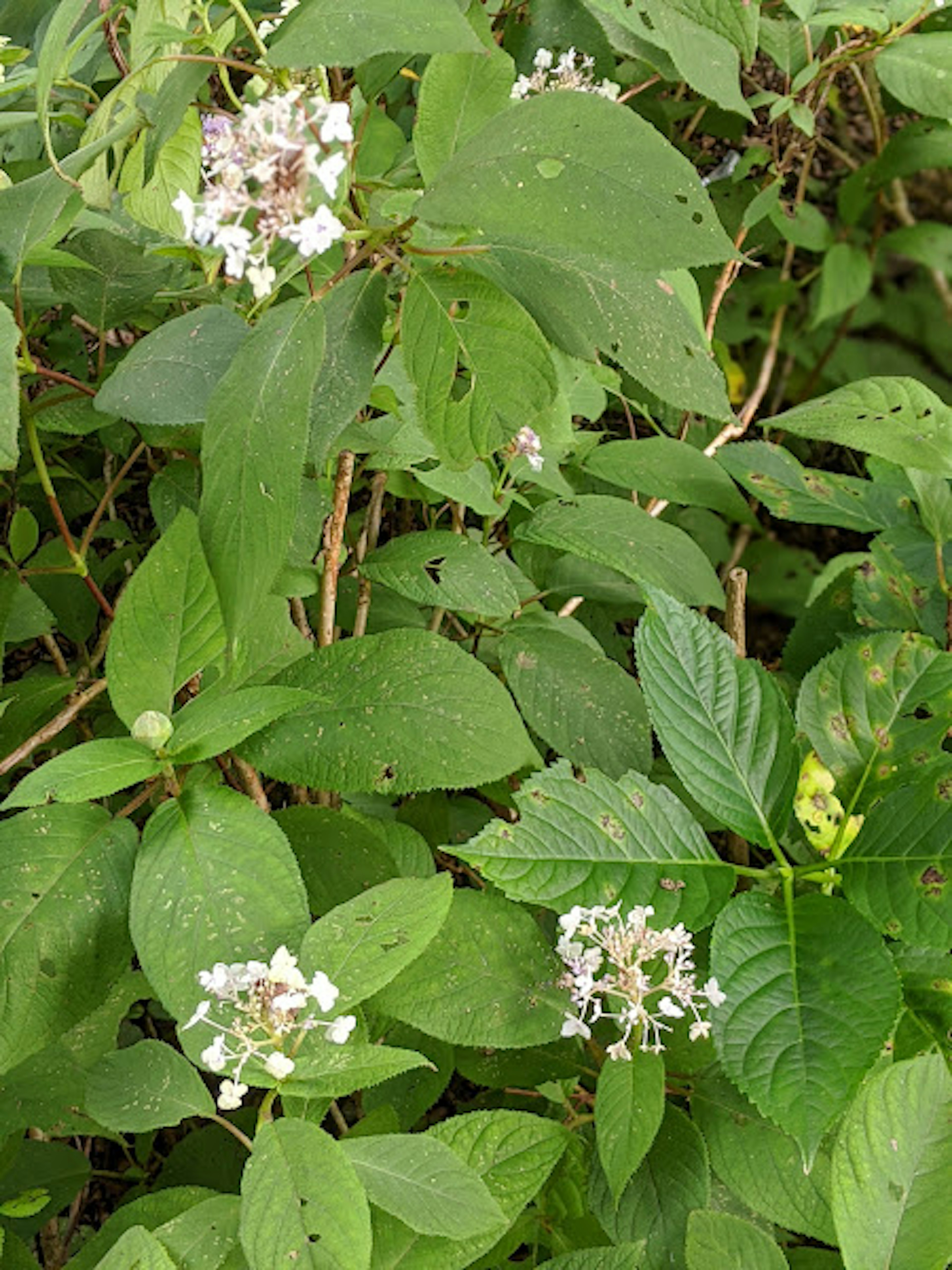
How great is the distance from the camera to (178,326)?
2.73ft

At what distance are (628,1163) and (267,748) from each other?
0.35m

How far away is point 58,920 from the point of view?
75cm

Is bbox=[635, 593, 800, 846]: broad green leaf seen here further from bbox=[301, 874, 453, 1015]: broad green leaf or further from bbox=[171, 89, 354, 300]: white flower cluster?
bbox=[171, 89, 354, 300]: white flower cluster

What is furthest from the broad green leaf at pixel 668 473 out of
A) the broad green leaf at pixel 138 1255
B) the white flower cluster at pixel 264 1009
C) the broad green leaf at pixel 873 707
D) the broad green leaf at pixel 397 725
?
the broad green leaf at pixel 138 1255

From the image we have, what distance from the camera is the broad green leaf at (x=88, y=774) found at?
0.73 m

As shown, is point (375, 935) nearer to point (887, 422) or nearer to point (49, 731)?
point (49, 731)

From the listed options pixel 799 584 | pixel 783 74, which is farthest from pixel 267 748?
pixel 799 584

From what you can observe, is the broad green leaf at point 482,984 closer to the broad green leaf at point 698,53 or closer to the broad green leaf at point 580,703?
the broad green leaf at point 580,703

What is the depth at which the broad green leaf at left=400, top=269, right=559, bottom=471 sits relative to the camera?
73 cm

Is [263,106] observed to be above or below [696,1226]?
above

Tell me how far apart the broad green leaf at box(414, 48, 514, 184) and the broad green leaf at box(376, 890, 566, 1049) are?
0.48 m

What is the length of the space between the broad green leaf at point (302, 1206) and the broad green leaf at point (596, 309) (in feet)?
1.62

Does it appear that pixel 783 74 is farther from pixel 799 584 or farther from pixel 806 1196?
pixel 806 1196

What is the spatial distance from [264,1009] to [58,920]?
0.16 metres
